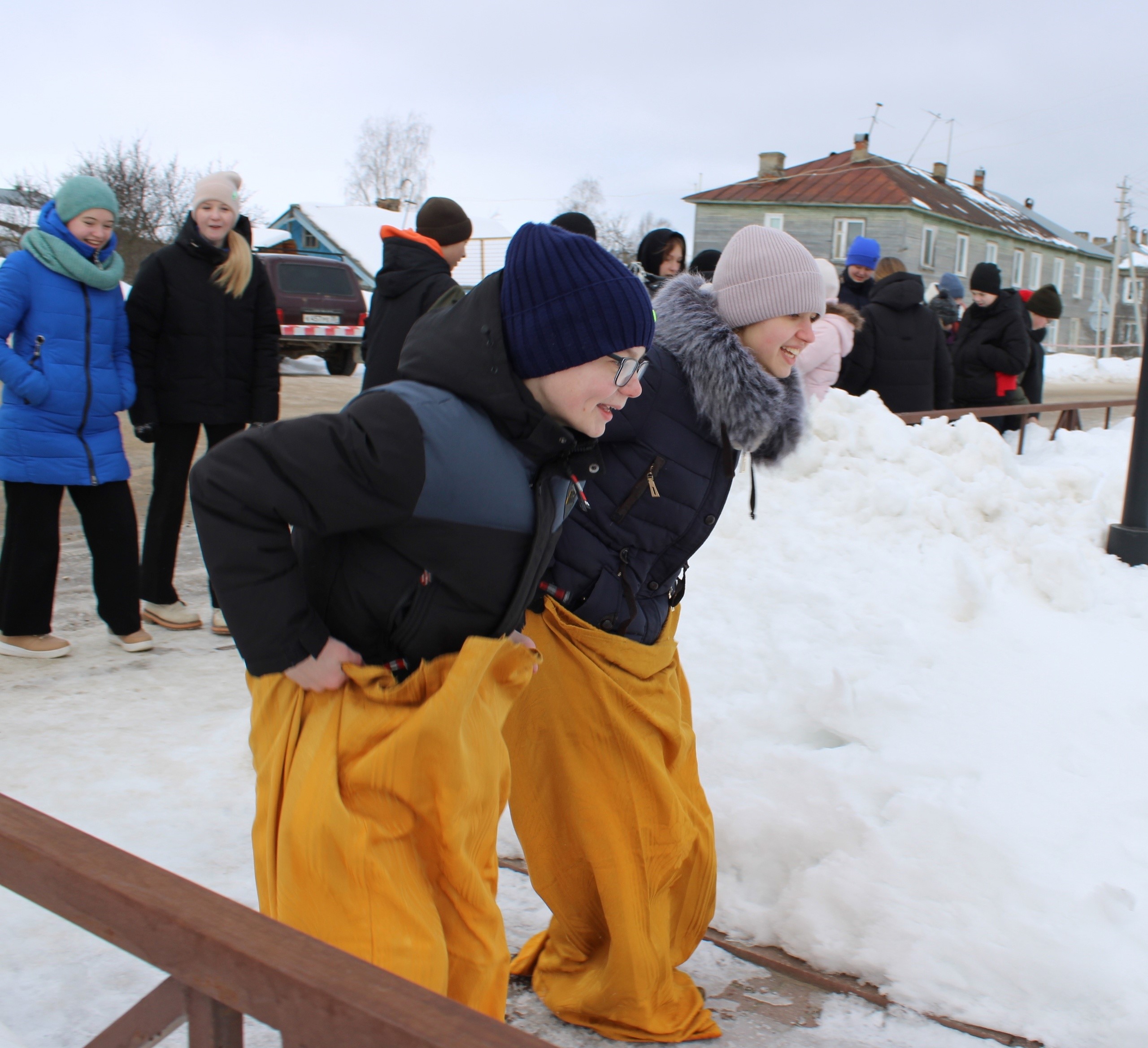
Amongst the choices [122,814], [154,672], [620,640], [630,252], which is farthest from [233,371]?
[630,252]

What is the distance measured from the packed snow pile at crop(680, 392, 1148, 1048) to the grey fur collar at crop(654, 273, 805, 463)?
0.46 ft

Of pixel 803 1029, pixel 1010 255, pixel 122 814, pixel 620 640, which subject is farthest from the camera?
pixel 1010 255

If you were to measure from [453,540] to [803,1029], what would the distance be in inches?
59.4

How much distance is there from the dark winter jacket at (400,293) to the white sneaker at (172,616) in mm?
1421

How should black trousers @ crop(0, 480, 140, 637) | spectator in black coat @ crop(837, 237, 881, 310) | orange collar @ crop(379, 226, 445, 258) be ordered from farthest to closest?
spectator in black coat @ crop(837, 237, 881, 310) → orange collar @ crop(379, 226, 445, 258) → black trousers @ crop(0, 480, 140, 637)

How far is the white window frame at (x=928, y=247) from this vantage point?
40.7 meters

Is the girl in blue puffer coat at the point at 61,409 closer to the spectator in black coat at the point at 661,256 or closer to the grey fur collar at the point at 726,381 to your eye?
the spectator in black coat at the point at 661,256

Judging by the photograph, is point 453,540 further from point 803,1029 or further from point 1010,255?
point 1010,255

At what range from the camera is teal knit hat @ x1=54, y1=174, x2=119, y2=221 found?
3.88 meters

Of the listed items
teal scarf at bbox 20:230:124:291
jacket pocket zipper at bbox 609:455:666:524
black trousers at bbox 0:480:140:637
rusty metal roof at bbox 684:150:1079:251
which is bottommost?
black trousers at bbox 0:480:140:637

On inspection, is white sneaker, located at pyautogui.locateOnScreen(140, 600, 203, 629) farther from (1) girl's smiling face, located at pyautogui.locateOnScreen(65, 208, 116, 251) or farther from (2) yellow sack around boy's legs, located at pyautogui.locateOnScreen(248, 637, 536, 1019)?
(2) yellow sack around boy's legs, located at pyautogui.locateOnScreen(248, 637, 536, 1019)

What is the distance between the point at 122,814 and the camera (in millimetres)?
2971

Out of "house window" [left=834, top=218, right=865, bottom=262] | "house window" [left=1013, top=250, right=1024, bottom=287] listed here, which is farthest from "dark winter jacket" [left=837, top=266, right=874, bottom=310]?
"house window" [left=1013, top=250, right=1024, bottom=287]

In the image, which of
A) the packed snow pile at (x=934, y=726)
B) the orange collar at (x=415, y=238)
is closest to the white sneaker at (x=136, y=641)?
the orange collar at (x=415, y=238)
